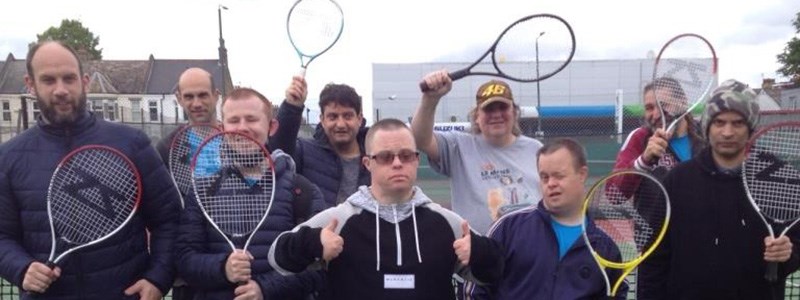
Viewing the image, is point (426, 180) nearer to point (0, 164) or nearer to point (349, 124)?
point (349, 124)

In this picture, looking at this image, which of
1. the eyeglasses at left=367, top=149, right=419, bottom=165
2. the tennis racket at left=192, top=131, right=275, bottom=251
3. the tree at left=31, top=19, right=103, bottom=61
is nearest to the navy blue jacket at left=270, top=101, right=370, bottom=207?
the tennis racket at left=192, top=131, right=275, bottom=251

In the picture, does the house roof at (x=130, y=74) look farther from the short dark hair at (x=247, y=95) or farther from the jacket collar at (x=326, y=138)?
the short dark hair at (x=247, y=95)

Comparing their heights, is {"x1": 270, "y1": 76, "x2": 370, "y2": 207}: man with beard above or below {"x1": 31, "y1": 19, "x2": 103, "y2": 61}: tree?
below

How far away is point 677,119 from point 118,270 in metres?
2.67

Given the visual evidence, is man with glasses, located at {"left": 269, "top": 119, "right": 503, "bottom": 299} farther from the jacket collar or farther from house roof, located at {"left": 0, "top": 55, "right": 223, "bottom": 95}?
house roof, located at {"left": 0, "top": 55, "right": 223, "bottom": 95}

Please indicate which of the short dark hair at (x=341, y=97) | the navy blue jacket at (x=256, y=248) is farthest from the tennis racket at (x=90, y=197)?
the short dark hair at (x=341, y=97)

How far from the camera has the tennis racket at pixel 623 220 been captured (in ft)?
9.42

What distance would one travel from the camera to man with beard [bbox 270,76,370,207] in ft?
12.1

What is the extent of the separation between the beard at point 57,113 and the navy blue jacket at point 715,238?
2.49 metres

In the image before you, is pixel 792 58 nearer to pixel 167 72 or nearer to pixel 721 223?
pixel 167 72

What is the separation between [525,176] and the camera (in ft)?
11.5

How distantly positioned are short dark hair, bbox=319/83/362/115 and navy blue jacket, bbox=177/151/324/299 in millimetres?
643

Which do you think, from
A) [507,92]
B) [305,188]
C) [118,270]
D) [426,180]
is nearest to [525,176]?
[507,92]

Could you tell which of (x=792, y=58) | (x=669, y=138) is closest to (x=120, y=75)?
(x=792, y=58)
